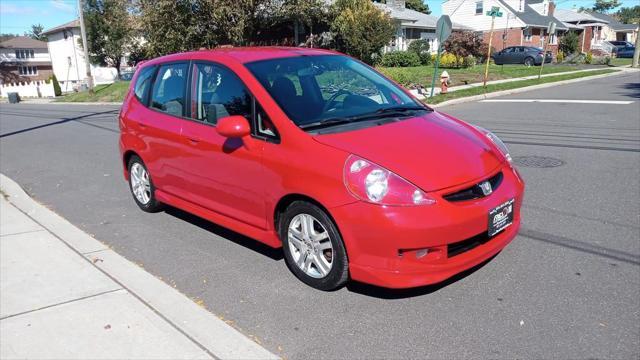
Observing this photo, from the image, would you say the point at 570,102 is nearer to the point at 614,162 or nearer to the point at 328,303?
the point at 614,162

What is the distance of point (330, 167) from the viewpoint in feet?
11.3

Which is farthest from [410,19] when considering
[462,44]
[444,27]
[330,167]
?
[330,167]

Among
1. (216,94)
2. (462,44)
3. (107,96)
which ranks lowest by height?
(107,96)

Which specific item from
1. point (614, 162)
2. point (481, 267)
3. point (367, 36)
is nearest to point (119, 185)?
point (481, 267)

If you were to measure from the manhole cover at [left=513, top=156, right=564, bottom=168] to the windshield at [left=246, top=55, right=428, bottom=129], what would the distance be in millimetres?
3429

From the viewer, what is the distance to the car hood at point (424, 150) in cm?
338

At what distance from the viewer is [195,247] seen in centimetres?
479

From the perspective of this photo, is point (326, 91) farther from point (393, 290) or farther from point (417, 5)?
→ point (417, 5)

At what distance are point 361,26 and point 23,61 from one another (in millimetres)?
65560

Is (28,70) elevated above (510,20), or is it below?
below

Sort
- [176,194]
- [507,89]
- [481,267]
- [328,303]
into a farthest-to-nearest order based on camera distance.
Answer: [507,89] < [176,194] < [481,267] < [328,303]

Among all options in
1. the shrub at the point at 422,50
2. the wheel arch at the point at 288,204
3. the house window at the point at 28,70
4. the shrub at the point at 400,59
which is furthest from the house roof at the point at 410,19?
the house window at the point at 28,70

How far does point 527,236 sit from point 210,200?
293cm

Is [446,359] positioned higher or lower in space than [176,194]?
lower
